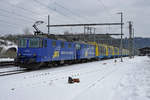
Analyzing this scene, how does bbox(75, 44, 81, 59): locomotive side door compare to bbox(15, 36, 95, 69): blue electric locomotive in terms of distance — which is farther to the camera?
bbox(75, 44, 81, 59): locomotive side door

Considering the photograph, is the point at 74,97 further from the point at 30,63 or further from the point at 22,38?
the point at 22,38

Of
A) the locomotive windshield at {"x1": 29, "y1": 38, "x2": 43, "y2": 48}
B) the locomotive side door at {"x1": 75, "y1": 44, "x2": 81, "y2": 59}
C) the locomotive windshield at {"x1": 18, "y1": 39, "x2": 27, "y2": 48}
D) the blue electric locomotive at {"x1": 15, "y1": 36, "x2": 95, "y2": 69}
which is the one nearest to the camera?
the blue electric locomotive at {"x1": 15, "y1": 36, "x2": 95, "y2": 69}

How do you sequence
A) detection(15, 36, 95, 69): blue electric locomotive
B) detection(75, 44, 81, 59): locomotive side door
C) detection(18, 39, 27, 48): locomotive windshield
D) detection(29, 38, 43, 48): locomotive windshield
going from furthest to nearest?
detection(75, 44, 81, 59): locomotive side door
detection(18, 39, 27, 48): locomotive windshield
detection(29, 38, 43, 48): locomotive windshield
detection(15, 36, 95, 69): blue electric locomotive

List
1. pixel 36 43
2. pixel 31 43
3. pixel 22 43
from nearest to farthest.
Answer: pixel 36 43 < pixel 31 43 < pixel 22 43

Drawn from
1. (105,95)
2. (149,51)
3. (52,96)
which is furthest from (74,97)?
(149,51)

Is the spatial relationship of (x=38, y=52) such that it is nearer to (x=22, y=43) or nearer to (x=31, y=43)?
(x=31, y=43)

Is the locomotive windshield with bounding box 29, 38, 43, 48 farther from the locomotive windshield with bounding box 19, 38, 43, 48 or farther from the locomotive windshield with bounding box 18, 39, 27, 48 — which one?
the locomotive windshield with bounding box 18, 39, 27, 48

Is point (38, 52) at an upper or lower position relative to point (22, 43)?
lower

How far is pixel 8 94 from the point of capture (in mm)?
6699

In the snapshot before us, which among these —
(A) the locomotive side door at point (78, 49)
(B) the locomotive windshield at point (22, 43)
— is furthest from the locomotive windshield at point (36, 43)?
(A) the locomotive side door at point (78, 49)

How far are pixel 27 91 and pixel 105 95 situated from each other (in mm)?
3043

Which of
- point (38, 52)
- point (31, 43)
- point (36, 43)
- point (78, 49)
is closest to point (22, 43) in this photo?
point (31, 43)

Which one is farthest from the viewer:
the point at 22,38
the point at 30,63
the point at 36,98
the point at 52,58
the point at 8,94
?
the point at 52,58

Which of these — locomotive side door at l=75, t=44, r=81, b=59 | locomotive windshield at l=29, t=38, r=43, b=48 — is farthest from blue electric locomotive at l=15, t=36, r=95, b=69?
locomotive side door at l=75, t=44, r=81, b=59
